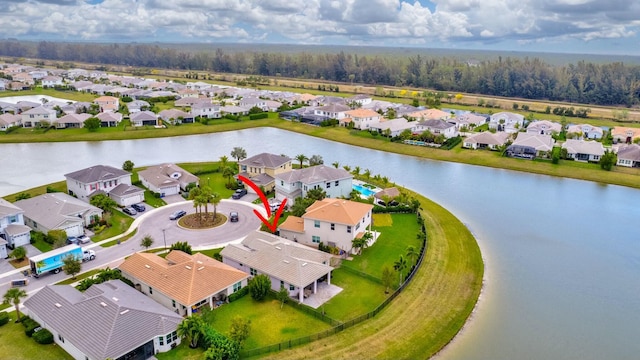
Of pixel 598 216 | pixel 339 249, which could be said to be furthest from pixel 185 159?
pixel 598 216

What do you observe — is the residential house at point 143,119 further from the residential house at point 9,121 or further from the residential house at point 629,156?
the residential house at point 629,156

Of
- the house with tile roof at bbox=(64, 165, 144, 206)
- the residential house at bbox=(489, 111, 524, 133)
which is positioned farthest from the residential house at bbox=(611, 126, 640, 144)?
the house with tile roof at bbox=(64, 165, 144, 206)

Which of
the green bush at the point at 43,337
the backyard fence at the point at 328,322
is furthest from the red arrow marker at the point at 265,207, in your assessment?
the green bush at the point at 43,337

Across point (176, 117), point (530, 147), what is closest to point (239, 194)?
point (530, 147)

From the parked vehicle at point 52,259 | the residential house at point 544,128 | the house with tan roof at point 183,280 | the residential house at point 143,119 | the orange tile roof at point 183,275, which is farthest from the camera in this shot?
the residential house at point 143,119

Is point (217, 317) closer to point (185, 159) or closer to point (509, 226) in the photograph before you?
point (509, 226)

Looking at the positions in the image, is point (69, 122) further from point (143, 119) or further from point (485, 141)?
point (485, 141)
